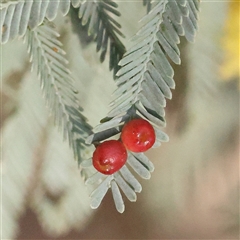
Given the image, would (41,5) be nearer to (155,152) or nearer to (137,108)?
(137,108)

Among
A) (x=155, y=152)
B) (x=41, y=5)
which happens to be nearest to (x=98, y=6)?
(x=41, y=5)

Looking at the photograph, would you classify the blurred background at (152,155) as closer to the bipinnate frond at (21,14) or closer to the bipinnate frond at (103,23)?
the bipinnate frond at (103,23)

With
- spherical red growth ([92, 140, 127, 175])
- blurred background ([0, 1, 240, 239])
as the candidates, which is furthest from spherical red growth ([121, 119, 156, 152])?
blurred background ([0, 1, 240, 239])

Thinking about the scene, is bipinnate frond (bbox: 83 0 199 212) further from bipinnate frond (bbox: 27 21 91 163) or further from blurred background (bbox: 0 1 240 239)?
blurred background (bbox: 0 1 240 239)

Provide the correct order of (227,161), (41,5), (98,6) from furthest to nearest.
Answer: (227,161)
(98,6)
(41,5)

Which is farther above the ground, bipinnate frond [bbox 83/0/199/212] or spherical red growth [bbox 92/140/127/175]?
bipinnate frond [bbox 83/0/199/212]

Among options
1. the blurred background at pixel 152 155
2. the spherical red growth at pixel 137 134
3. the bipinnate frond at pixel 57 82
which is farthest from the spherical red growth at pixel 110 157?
the blurred background at pixel 152 155
